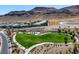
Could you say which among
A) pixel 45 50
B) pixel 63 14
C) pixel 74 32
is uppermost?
pixel 63 14

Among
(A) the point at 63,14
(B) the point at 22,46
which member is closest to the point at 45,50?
(B) the point at 22,46

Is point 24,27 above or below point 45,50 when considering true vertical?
above

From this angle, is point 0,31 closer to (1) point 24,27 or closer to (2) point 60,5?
(1) point 24,27
